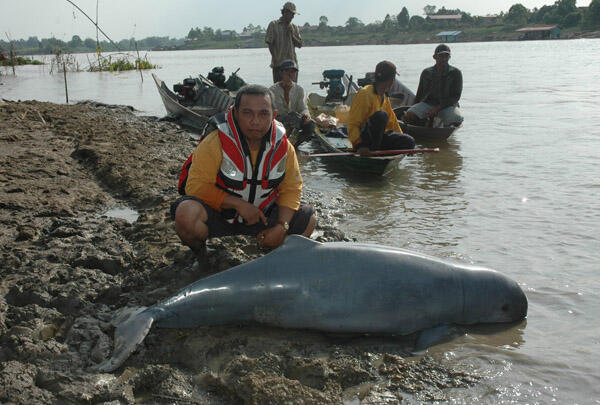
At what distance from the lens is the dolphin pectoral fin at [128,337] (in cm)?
294

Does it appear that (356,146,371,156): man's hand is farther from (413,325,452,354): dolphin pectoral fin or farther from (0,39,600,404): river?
(413,325,452,354): dolphin pectoral fin

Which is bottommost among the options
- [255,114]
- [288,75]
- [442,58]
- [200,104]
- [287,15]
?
[255,114]

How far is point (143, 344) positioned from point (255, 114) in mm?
1823

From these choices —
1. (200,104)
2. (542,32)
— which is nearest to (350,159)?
(200,104)

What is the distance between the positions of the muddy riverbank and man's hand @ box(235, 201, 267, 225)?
55 centimetres

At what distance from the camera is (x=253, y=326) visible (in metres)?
3.43

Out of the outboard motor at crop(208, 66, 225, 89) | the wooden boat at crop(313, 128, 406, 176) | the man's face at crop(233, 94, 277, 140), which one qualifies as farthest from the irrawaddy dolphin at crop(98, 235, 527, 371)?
the outboard motor at crop(208, 66, 225, 89)

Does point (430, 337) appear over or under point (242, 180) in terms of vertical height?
under

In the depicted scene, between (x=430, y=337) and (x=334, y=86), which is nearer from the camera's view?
(x=430, y=337)

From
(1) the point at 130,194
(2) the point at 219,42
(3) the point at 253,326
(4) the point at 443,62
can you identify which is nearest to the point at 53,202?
(1) the point at 130,194

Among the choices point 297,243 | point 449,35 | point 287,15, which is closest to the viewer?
point 297,243

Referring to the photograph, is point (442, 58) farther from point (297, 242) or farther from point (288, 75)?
point (297, 242)

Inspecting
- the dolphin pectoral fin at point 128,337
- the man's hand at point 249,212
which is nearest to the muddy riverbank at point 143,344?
the dolphin pectoral fin at point 128,337

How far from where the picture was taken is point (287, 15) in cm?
1175
